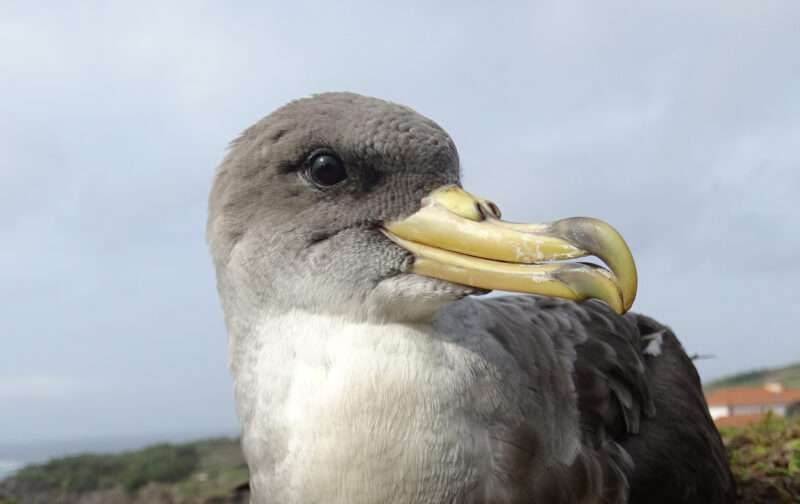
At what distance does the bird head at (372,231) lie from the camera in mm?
2945

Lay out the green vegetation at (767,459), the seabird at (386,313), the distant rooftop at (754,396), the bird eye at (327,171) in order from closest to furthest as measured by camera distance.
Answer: the seabird at (386,313)
the bird eye at (327,171)
the green vegetation at (767,459)
the distant rooftop at (754,396)

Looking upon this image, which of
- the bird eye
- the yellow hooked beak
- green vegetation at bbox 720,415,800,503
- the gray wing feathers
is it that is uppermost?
the bird eye

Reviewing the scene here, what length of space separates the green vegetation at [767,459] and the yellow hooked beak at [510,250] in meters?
3.26

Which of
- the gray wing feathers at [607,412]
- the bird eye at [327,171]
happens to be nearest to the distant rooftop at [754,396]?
the gray wing feathers at [607,412]

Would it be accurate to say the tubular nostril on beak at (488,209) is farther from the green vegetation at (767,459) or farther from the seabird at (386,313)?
the green vegetation at (767,459)

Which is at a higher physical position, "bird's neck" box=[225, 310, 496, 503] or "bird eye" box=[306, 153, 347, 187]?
"bird eye" box=[306, 153, 347, 187]

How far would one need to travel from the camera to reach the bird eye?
3326 mm

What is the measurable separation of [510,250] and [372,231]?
22.6 inches

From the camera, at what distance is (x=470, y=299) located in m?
3.56

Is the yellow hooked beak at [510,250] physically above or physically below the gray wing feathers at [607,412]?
above

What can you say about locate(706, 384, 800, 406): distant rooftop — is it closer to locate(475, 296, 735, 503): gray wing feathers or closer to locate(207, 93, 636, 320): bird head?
locate(475, 296, 735, 503): gray wing feathers

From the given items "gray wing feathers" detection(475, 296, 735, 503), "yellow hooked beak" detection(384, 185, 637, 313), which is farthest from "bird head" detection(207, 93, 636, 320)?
"gray wing feathers" detection(475, 296, 735, 503)

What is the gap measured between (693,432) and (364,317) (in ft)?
7.69

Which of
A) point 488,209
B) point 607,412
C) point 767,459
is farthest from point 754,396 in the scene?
point 488,209
